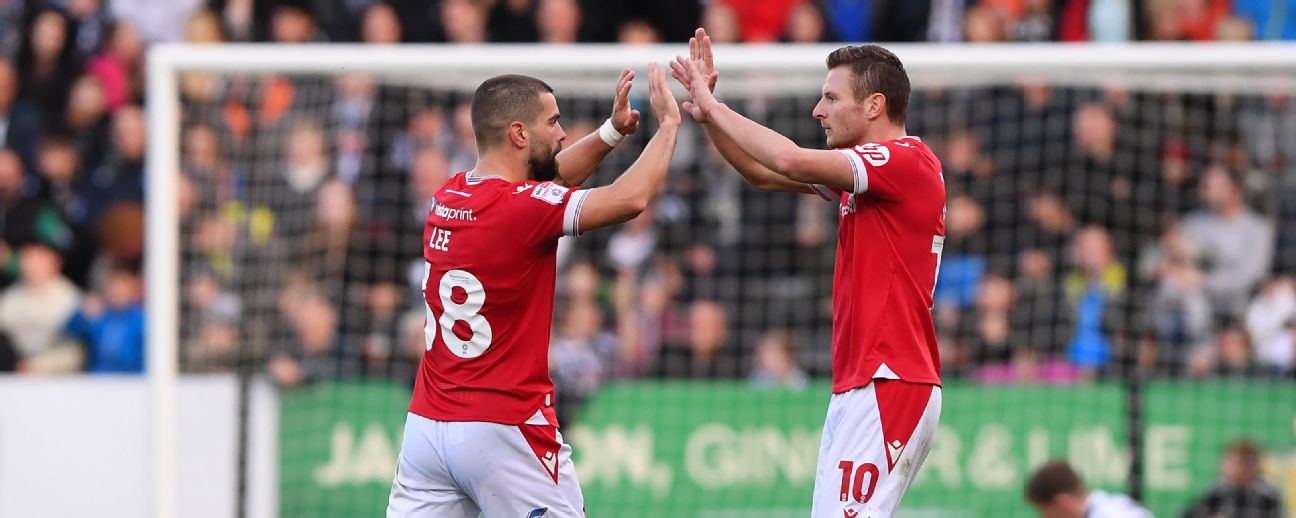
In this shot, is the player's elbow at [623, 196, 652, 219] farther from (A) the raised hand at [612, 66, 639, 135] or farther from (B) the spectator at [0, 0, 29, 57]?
(B) the spectator at [0, 0, 29, 57]

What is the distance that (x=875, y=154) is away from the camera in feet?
20.2

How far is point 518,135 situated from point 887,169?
1.32 m

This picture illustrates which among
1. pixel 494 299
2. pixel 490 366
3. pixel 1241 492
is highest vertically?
pixel 494 299

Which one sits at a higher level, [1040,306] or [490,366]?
[490,366]

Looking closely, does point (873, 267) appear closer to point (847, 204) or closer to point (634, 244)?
point (847, 204)

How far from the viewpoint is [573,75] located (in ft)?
33.1

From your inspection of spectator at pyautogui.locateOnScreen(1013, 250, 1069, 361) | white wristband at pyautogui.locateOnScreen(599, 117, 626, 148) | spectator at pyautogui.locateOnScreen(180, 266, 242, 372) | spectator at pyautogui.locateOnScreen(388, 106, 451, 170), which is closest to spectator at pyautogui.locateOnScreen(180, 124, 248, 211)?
spectator at pyautogui.locateOnScreen(180, 266, 242, 372)

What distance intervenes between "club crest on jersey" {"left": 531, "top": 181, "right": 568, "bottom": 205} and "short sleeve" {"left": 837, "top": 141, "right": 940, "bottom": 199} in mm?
973

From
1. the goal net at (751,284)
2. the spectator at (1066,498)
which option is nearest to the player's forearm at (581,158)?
the goal net at (751,284)

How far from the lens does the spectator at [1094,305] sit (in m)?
11.6

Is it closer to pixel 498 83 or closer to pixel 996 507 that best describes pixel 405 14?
pixel 996 507

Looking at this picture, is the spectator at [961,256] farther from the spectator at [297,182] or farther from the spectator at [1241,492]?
the spectator at [297,182]

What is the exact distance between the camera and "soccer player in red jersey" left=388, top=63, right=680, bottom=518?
6.21 meters

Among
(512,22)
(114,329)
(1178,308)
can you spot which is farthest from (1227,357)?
(114,329)
